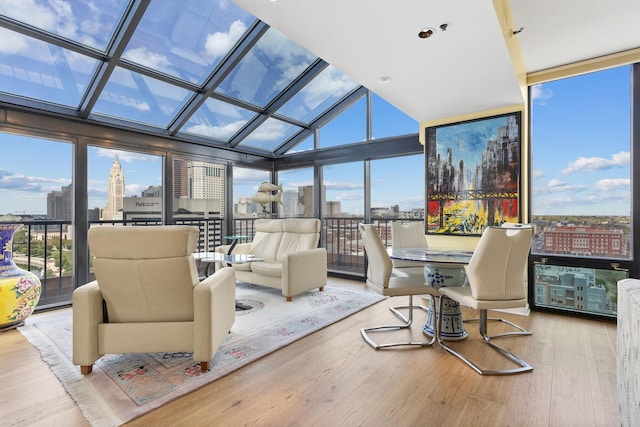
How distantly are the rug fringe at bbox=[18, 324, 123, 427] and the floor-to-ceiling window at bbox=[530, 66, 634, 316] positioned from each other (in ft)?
13.7

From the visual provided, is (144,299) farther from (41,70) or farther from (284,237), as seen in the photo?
(41,70)

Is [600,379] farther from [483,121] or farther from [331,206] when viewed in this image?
[331,206]

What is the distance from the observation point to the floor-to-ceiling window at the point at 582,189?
3287 mm

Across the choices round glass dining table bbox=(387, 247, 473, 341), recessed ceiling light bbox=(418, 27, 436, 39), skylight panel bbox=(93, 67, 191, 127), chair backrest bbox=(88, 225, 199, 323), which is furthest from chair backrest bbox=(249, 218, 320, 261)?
recessed ceiling light bbox=(418, 27, 436, 39)

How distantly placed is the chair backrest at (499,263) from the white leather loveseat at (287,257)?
7.05 ft

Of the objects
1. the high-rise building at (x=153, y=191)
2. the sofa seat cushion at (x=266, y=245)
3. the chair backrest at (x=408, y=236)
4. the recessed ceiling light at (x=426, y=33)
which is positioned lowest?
the sofa seat cushion at (x=266, y=245)

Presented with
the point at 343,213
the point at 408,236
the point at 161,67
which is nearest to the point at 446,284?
the point at 408,236

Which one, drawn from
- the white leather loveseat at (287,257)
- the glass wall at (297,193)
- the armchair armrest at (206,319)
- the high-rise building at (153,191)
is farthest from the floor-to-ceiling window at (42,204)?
the glass wall at (297,193)

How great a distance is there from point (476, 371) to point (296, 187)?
4.51 meters

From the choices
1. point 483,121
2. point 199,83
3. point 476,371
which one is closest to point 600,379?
point 476,371

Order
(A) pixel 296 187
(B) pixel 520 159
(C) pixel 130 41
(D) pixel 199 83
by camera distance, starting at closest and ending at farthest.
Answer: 1. (C) pixel 130 41
2. (B) pixel 520 159
3. (D) pixel 199 83
4. (A) pixel 296 187

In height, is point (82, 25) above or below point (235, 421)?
above

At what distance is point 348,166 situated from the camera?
213 inches

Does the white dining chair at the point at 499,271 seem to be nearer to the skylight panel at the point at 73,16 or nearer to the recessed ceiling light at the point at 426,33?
the recessed ceiling light at the point at 426,33
